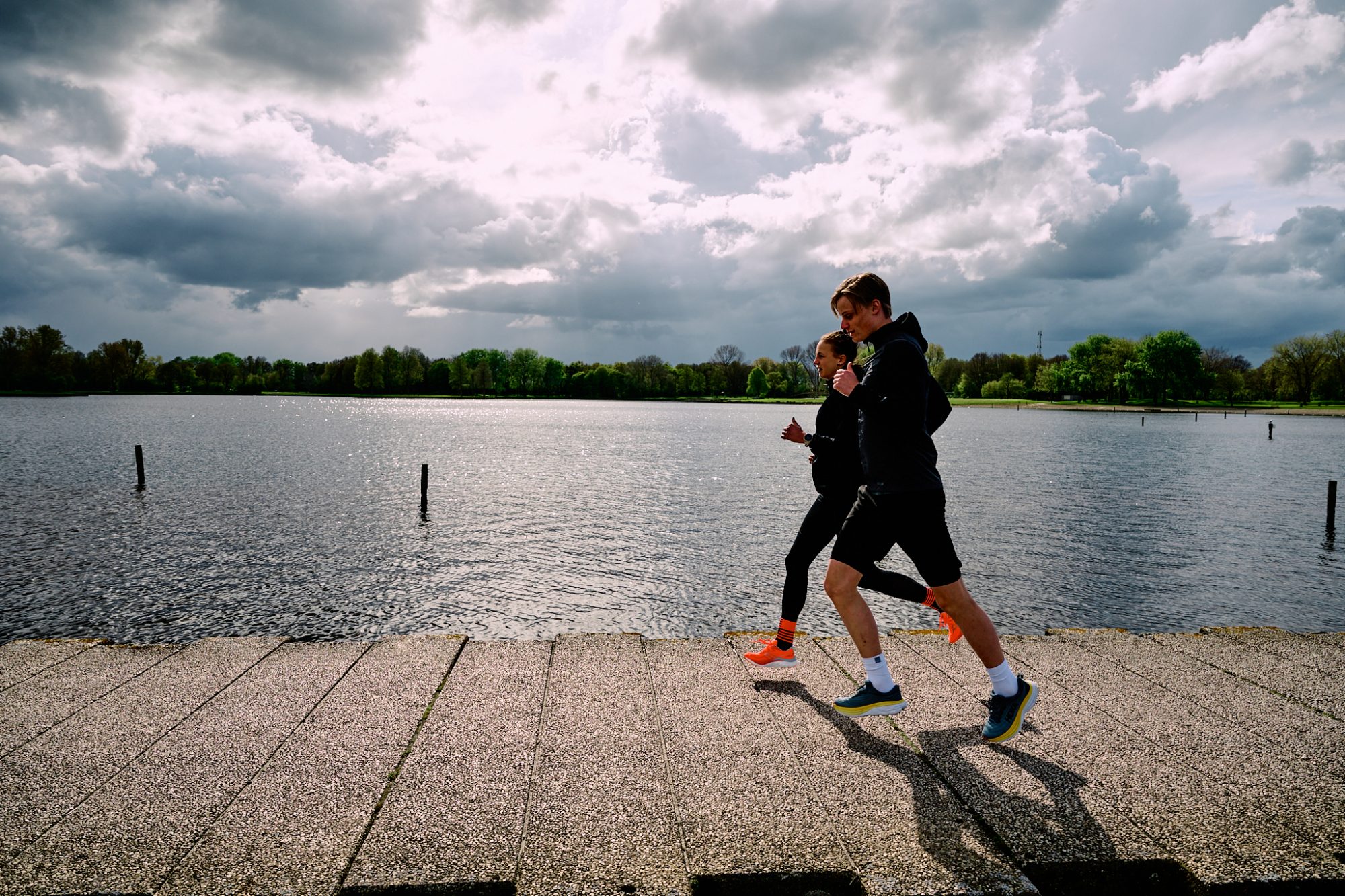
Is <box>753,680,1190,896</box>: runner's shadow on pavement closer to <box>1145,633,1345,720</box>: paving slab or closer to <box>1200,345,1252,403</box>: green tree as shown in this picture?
<box>1145,633,1345,720</box>: paving slab

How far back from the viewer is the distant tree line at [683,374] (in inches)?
4577

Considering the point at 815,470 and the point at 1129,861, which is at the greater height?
the point at 815,470

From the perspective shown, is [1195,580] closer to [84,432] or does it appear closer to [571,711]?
[571,711]

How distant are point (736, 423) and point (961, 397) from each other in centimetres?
10557

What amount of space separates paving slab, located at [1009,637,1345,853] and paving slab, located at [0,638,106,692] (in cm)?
736

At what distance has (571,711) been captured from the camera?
457 cm

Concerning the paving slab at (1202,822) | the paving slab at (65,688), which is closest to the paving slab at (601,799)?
the paving slab at (1202,822)

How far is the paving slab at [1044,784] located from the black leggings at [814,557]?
644 mm

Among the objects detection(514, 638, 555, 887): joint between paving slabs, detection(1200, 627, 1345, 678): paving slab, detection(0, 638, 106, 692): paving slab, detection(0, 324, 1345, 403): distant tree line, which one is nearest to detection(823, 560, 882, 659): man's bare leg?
detection(514, 638, 555, 887): joint between paving slabs

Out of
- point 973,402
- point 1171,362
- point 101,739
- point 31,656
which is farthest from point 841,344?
point 973,402

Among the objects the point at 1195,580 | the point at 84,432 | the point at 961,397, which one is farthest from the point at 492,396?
the point at 1195,580

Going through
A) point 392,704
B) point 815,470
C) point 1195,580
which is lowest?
point 1195,580

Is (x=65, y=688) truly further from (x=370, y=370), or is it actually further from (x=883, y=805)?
(x=370, y=370)

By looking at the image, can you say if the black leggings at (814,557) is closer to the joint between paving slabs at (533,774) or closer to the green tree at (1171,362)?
the joint between paving slabs at (533,774)
